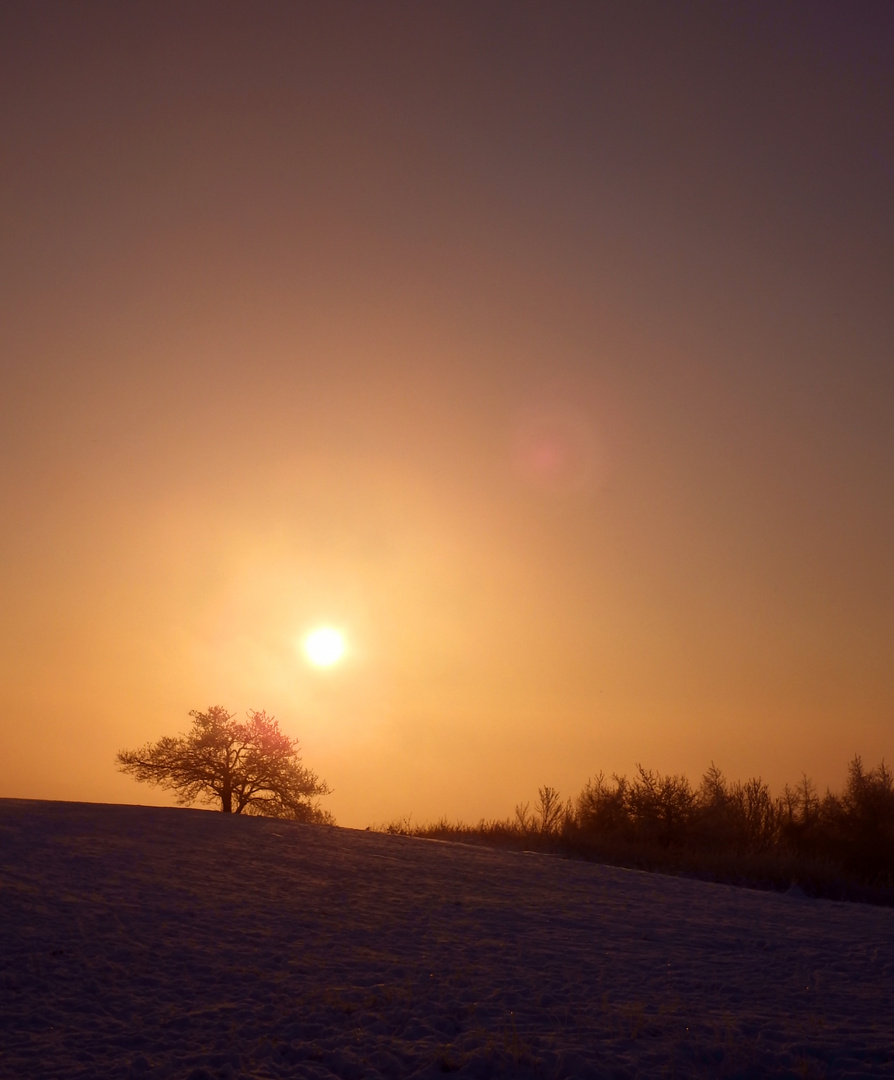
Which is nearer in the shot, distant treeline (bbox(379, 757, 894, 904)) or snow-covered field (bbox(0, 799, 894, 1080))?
snow-covered field (bbox(0, 799, 894, 1080))

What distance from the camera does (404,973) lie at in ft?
26.3

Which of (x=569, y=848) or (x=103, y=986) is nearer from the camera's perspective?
(x=103, y=986)

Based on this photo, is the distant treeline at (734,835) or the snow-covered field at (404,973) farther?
the distant treeline at (734,835)

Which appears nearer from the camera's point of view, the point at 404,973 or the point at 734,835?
the point at 404,973

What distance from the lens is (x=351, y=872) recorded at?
44.2 feet

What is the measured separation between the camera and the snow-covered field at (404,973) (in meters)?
5.94


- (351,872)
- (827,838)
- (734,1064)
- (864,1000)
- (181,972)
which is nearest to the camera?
(734,1064)

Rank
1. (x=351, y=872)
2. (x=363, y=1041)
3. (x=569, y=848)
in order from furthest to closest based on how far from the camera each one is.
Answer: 1. (x=569, y=848)
2. (x=351, y=872)
3. (x=363, y=1041)

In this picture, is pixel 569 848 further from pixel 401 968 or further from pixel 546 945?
pixel 401 968

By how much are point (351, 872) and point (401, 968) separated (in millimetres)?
5515

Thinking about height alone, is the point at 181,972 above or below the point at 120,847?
below

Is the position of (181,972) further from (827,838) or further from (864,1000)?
(827,838)

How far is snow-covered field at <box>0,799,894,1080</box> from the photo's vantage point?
594cm

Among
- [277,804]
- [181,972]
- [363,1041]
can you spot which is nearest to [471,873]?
[181,972]
